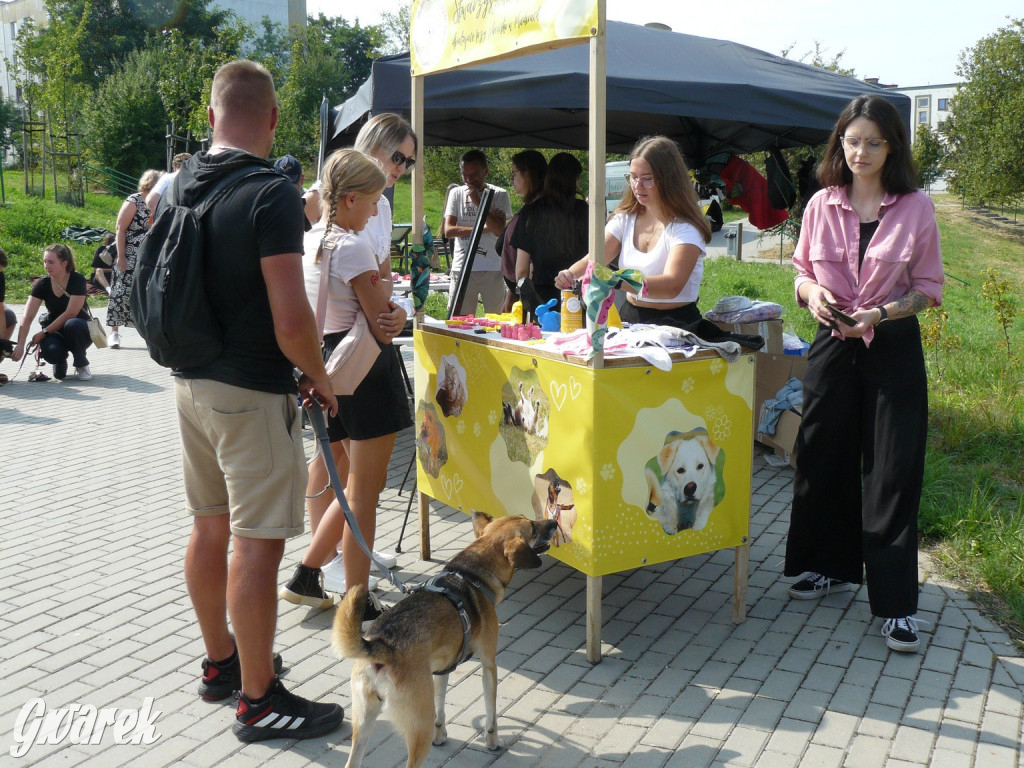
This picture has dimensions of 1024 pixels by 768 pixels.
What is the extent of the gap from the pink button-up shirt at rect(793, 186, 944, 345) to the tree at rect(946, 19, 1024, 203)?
38498mm

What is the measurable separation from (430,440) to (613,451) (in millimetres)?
1389

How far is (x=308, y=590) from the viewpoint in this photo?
13.3 feet

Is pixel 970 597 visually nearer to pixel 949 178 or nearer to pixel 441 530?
pixel 441 530

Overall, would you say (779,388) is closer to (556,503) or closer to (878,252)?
(878,252)

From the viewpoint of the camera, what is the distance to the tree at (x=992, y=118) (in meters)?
36.5

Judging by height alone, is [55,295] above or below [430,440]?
above

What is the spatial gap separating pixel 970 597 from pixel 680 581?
4.43ft

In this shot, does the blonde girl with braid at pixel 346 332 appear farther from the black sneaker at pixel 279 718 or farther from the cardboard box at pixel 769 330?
the cardboard box at pixel 769 330

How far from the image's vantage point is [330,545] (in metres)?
3.95

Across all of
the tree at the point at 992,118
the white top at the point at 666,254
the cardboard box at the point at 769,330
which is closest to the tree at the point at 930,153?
the tree at the point at 992,118

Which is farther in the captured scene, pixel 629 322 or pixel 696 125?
pixel 696 125

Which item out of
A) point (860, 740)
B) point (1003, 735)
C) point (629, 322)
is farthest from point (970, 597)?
point (629, 322)

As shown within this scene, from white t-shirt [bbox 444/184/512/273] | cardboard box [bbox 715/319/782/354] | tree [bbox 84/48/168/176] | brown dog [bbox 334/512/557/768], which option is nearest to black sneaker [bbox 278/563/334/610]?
brown dog [bbox 334/512/557/768]

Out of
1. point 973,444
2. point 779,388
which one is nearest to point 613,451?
point 779,388
